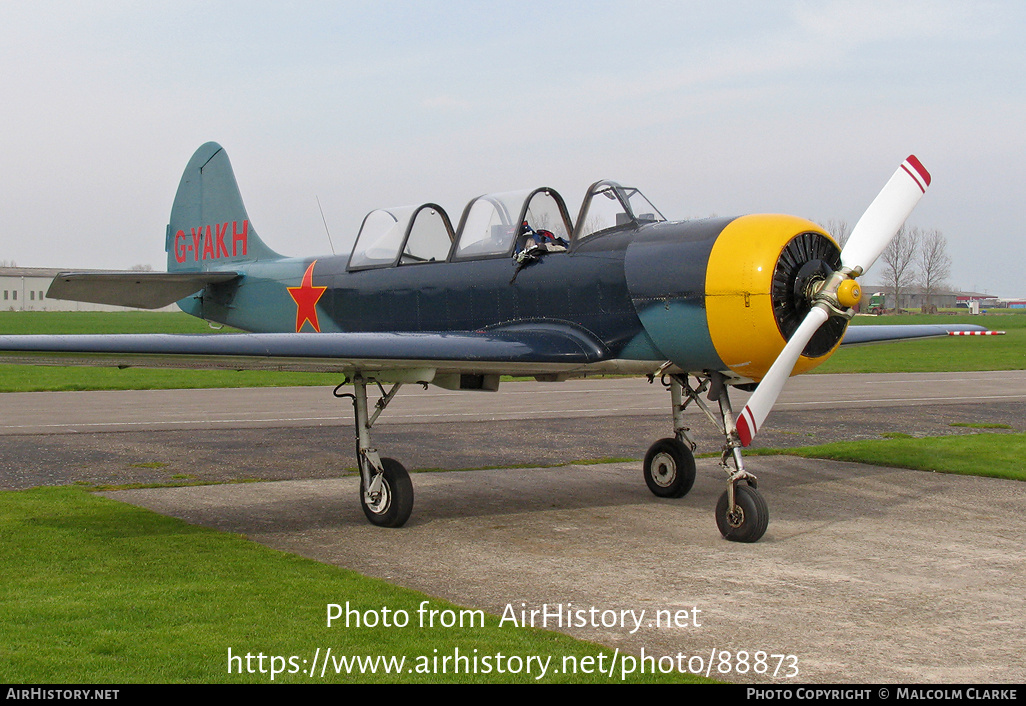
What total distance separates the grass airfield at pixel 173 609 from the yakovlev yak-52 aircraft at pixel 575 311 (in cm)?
135

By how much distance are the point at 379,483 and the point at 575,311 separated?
2110 mm

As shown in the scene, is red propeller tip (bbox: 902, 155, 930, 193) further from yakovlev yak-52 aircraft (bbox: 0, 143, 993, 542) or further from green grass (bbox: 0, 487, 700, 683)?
green grass (bbox: 0, 487, 700, 683)

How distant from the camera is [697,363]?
290 inches

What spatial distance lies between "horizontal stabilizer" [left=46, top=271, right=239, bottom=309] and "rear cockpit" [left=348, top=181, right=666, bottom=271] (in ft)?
9.28

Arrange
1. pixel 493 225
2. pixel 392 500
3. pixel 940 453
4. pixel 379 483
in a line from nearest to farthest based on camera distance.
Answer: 1. pixel 392 500
2. pixel 379 483
3. pixel 493 225
4. pixel 940 453

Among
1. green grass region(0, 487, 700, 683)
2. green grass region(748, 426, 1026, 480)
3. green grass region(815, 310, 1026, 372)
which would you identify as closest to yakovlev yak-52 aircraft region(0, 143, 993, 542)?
green grass region(0, 487, 700, 683)

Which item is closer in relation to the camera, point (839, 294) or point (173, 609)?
point (173, 609)

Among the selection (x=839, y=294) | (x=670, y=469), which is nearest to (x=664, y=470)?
(x=670, y=469)

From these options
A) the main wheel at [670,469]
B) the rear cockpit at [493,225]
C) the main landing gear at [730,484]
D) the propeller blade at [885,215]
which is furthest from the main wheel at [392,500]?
the propeller blade at [885,215]

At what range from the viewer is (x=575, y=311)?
7.95m

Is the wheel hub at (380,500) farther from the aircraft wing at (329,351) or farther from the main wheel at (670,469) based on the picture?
the main wheel at (670,469)

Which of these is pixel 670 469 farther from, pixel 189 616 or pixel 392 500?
pixel 189 616

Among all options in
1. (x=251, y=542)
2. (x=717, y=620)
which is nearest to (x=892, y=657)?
(x=717, y=620)

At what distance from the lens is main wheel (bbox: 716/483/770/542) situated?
23.2 feet
